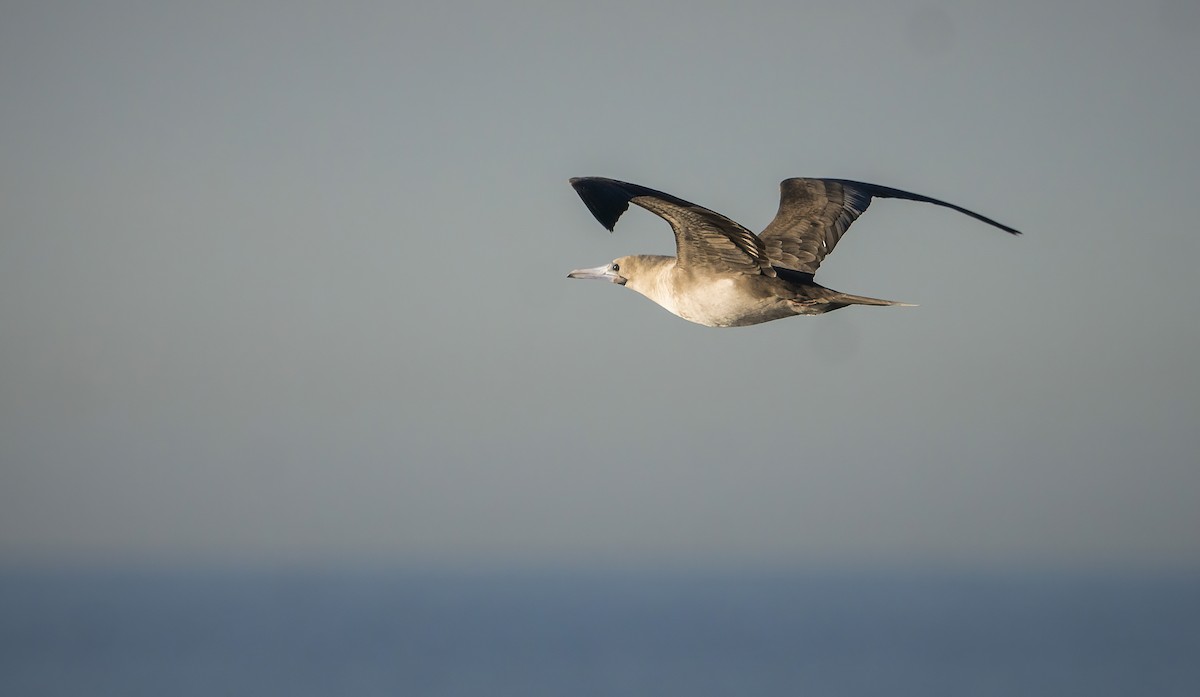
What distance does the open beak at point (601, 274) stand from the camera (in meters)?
21.8

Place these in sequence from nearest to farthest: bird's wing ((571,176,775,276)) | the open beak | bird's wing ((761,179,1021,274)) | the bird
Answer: bird's wing ((571,176,775,276))
the bird
bird's wing ((761,179,1021,274))
the open beak

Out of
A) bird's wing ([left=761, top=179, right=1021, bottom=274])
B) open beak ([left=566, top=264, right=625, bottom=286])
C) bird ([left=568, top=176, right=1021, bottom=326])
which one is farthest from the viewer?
open beak ([left=566, top=264, right=625, bottom=286])

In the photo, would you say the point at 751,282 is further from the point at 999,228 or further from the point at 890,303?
the point at 999,228

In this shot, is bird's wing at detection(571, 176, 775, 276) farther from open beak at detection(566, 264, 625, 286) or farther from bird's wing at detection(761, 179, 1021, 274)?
open beak at detection(566, 264, 625, 286)

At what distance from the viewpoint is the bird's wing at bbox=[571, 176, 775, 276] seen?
17.0 meters

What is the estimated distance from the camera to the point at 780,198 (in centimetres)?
2133

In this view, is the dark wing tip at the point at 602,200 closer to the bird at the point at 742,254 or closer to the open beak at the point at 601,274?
the bird at the point at 742,254

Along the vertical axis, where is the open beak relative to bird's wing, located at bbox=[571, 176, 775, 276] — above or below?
above

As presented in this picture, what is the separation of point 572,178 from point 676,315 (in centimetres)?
323

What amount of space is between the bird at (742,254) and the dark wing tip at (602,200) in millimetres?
13

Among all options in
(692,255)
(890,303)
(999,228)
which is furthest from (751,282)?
(999,228)

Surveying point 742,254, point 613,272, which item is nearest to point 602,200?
point 742,254

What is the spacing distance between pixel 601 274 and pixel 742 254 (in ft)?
14.1

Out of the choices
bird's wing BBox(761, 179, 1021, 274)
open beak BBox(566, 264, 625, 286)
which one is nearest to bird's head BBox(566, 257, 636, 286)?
open beak BBox(566, 264, 625, 286)
